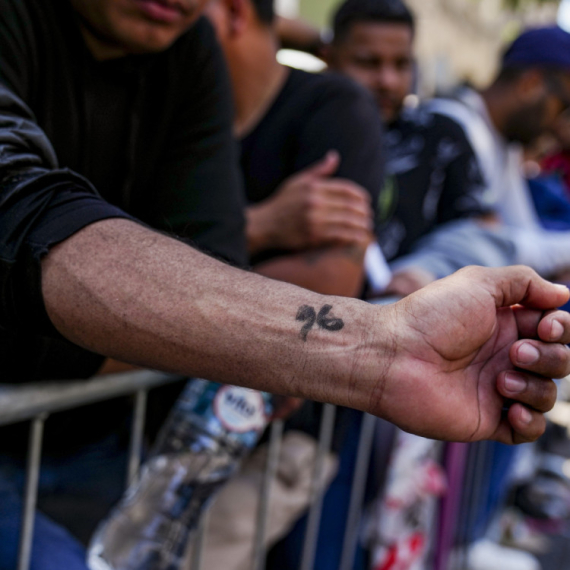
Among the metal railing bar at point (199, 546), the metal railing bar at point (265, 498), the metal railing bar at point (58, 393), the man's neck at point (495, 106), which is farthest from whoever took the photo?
the man's neck at point (495, 106)

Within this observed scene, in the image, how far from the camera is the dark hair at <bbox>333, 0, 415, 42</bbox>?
9.86 feet

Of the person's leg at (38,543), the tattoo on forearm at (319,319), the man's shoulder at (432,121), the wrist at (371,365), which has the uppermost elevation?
the tattoo on forearm at (319,319)

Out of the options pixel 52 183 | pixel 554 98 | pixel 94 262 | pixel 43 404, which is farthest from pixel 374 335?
pixel 554 98

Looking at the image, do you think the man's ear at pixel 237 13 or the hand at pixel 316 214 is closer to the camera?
the hand at pixel 316 214

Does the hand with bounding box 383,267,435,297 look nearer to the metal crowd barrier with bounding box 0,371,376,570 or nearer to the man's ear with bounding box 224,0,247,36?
the metal crowd barrier with bounding box 0,371,376,570

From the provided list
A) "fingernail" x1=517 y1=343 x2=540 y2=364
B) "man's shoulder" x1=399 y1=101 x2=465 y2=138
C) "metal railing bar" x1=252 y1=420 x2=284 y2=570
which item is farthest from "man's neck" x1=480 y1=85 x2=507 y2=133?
"fingernail" x1=517 y1=343 x2=540 y2=364

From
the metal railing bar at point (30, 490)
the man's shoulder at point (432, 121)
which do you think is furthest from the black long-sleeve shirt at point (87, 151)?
the man's shoulder at point (432, 121)

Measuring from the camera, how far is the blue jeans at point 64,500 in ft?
4.77

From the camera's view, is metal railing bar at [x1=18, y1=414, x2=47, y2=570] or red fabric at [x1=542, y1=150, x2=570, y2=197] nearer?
metal railing bar at [x1=18, y1=414, x2=47, y2=570]

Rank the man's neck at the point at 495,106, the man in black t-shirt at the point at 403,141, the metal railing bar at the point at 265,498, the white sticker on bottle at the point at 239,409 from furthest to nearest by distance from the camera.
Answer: the man's neck at the point at 495,106
the man in black t-shirt at the point at 403,141
the metal railing bar at the point at 265,498
the white sticker on bottle at the point at 239,409

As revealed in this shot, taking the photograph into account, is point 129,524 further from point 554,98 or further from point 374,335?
point 554,98

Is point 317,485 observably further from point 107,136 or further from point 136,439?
point 107,136

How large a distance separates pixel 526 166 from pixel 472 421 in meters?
4.80

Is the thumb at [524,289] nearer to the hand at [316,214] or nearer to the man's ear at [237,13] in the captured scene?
the hand at [316,214]
